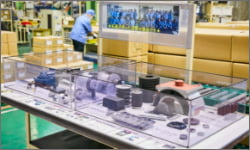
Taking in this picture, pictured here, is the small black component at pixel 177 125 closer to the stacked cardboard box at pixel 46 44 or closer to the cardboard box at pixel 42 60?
the cardboard box at pixel 42 60

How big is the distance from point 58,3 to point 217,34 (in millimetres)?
9488

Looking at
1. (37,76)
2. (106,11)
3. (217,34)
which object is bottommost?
(37,76)

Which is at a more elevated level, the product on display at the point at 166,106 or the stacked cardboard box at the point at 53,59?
the stacked cardboard box at the point at 53,59

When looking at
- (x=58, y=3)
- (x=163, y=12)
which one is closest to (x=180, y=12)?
(x=163, y=12)

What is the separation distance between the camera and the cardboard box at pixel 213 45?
4.55 meters

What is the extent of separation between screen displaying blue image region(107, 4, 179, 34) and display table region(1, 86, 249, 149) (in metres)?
1.46

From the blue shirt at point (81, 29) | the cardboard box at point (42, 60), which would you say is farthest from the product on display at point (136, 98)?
the blue shirt at point (81, 29)

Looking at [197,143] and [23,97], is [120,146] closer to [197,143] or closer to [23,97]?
[197,143]

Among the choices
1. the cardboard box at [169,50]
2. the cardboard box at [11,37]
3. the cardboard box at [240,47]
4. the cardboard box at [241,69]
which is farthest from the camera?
the cardboard box at [11,37]

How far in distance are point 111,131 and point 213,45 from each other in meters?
3.07

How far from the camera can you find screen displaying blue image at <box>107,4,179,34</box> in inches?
136

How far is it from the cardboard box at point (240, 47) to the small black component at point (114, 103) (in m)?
2.64

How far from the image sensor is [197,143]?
76.4 inches

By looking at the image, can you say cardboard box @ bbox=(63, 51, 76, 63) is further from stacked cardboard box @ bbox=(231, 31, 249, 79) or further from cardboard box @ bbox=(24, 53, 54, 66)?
stacked cardboard box @ bbox=(231, 31, 249, 79)
